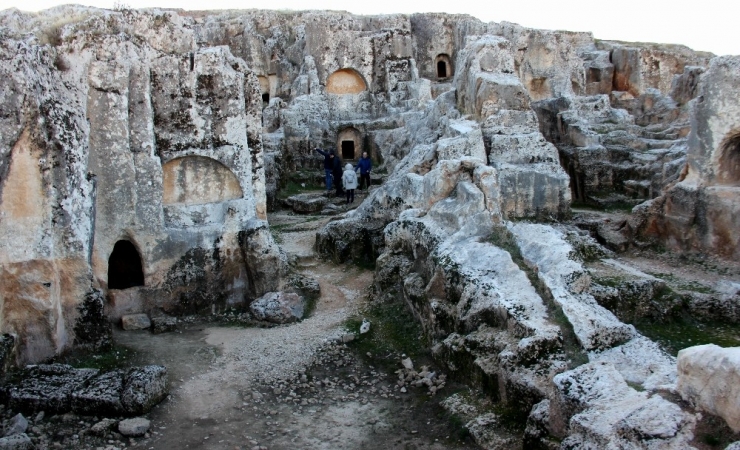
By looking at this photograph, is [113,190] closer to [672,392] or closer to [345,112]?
[672,392]

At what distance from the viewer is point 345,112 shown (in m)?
26.2

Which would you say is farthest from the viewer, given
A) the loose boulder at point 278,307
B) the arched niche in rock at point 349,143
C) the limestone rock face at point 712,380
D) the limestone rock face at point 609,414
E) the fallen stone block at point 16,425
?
the arched niche in rock at point 349,143

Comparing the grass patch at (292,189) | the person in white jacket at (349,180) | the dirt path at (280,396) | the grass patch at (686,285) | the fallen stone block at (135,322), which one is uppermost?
the person in white jacket at (349,180)

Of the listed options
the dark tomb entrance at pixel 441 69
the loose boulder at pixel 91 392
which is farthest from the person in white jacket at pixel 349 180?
the dark tomb entrance at pixel 441 69

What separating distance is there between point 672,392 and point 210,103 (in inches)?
293

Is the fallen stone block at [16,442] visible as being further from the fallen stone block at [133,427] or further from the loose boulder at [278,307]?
the loose boulder at [278,307]

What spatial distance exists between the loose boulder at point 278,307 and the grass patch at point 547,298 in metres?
3.00

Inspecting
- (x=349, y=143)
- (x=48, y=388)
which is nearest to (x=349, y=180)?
(x=349, y=143)

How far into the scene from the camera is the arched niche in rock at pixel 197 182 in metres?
10.1

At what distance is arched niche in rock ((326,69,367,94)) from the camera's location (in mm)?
26672

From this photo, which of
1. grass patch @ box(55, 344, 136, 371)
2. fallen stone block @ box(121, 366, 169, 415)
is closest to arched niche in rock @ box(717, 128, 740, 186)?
fallen stone block @ box(121, 366, 169, 415)

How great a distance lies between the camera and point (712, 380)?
15.0ft

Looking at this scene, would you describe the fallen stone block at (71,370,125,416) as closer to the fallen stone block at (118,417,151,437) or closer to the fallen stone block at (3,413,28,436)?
the fallen stone block at (118,417,151,437)

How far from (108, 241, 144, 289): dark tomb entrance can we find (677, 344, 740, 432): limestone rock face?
25.0ft
